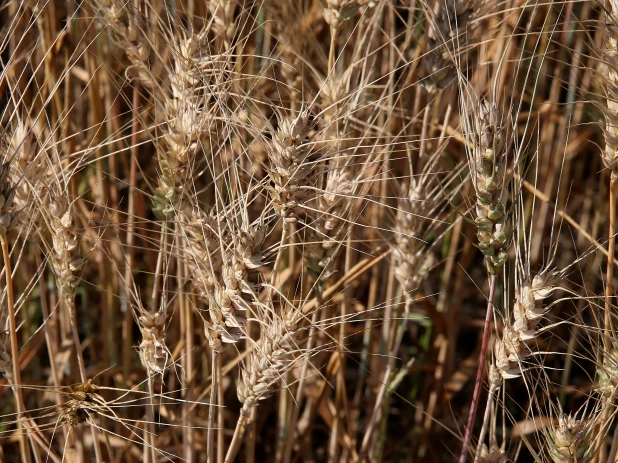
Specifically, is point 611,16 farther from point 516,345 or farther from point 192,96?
point 192,96

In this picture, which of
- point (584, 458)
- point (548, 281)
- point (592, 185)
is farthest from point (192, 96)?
point (592, 185)

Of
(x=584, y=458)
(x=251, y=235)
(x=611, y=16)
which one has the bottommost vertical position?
(x=584, y=458)

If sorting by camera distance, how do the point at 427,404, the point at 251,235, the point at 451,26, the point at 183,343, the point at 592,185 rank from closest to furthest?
the point at 251,235
the point at 451,26
the point at 183,343
the point at 427,404
the point at 592,185

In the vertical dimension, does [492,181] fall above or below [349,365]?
above

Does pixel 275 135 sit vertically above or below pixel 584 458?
above

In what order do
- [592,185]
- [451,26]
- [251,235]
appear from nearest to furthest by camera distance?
[251,235] → [451,26] → [592,185]

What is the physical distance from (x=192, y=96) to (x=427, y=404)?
103cm

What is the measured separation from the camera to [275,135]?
0.92 m

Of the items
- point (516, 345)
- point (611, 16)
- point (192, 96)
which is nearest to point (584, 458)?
point (516, 345)

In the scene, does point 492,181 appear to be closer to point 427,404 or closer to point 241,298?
point 241,298

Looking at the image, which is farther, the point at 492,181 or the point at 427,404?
the point at 427,404

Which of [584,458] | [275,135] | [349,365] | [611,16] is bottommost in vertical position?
[349,365]

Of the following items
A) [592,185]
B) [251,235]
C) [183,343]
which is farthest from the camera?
[592,185]

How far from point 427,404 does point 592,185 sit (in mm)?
807
